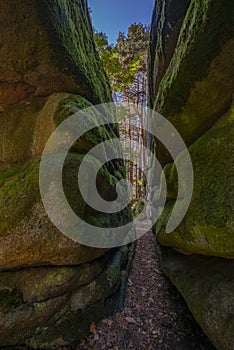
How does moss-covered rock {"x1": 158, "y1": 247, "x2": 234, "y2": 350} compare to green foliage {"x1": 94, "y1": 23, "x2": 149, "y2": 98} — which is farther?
green foliage {"x1": 94, "y1": 23, "x2": 149, "y2": 98}

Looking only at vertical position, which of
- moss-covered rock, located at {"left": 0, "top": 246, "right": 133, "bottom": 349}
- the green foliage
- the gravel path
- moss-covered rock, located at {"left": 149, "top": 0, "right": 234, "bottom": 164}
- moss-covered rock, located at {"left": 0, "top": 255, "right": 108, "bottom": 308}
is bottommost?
the gravel path

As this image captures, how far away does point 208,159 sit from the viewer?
298 centimetres

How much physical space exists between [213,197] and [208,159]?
0.60 m

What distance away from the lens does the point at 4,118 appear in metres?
4.04

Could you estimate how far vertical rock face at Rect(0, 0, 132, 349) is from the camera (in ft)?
9.72

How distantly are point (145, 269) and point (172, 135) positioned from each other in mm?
3907

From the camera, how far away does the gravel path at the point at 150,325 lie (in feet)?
10.7

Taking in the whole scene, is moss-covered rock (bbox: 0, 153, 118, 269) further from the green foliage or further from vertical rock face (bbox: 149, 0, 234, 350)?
the green foliage

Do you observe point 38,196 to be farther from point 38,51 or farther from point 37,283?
point 38,51

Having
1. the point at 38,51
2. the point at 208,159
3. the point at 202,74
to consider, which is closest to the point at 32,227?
the point at 208,159

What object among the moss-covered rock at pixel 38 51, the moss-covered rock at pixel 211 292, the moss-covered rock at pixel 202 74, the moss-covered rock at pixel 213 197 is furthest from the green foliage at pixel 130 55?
the moss-covered rock at pixel 211 292

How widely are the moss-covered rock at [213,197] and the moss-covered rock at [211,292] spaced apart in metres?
0.54

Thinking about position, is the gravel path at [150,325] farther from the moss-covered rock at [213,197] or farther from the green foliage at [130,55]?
the green foliage at [130,55]

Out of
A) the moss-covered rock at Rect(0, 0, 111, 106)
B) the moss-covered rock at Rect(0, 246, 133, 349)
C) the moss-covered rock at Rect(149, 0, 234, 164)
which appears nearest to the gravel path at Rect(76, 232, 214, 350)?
the moss-covered rock at Rect(0, 246, 133, 349)
